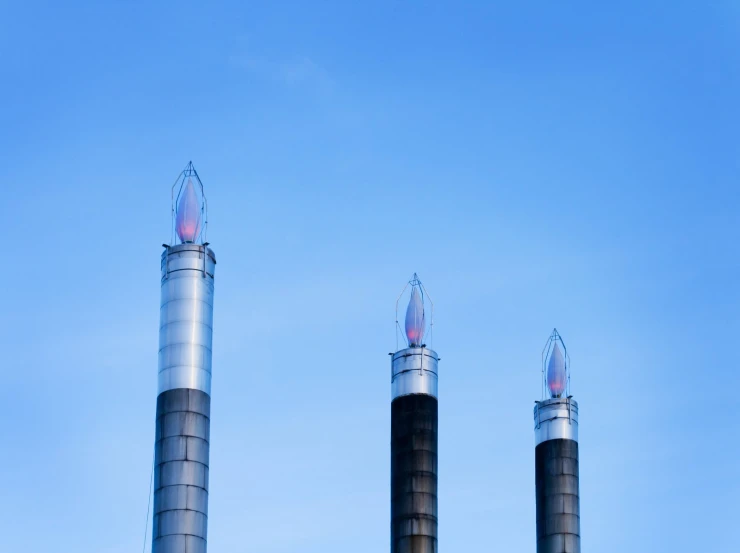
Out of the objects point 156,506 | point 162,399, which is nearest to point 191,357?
point 162,399

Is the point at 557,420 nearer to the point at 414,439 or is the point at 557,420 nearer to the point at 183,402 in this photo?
the point at 414,439

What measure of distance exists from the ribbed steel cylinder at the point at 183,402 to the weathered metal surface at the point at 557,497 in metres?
21.5

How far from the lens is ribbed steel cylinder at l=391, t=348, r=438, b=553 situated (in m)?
71.4

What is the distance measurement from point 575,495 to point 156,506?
2491cm

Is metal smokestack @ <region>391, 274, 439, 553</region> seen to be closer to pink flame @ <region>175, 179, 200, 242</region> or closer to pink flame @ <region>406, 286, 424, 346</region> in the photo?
pink flame @ <region>406, 286, 424, 346</region>

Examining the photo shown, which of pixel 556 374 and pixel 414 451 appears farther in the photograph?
pixel 556 374

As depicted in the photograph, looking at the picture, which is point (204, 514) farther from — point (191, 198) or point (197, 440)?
point (191, 198)

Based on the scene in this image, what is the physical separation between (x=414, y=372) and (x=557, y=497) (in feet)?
29.2

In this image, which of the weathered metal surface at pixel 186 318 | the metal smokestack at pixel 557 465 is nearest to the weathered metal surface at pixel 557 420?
the metal smokestack at pixel 557 465

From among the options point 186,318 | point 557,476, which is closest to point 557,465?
point 557,476

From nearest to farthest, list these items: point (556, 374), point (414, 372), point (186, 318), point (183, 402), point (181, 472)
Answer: point (181, 472), point (183, 402), point (186, 318), point (414, 372), point (556, 374)

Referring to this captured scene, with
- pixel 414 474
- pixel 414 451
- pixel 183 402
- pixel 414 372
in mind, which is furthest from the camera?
pixel 414 372

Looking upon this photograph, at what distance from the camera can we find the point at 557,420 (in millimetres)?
78562

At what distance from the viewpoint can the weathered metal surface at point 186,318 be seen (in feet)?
200
